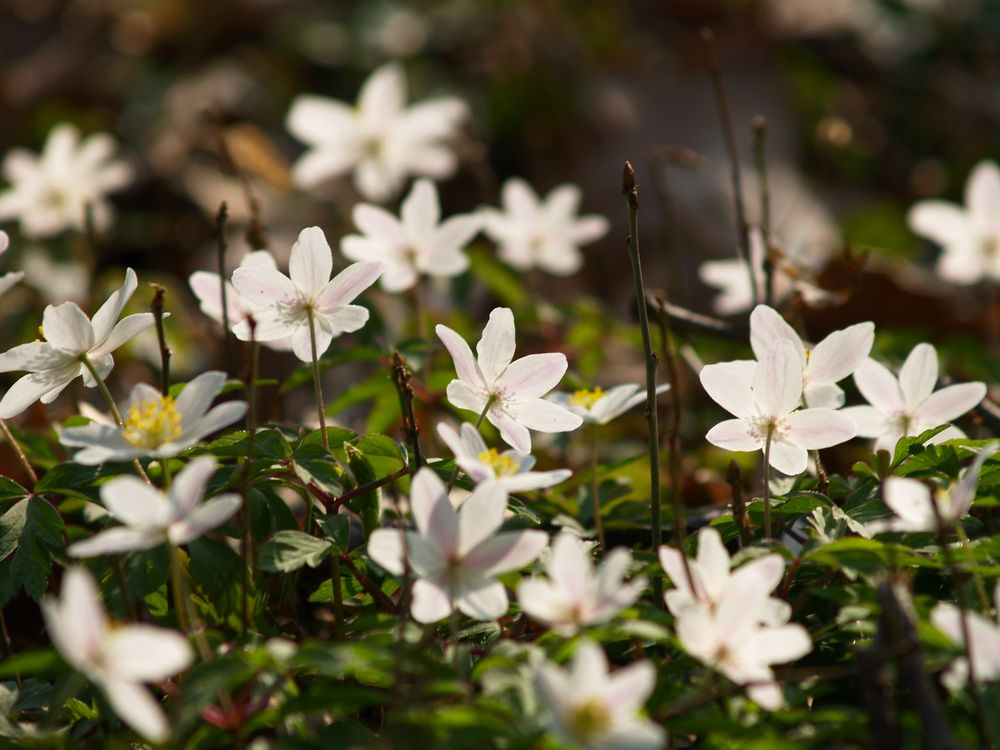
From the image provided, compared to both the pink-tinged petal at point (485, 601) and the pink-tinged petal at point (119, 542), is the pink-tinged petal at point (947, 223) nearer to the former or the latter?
the pink-tinged petal at point (485, 601)

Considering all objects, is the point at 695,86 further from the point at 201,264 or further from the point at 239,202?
the point at 201,264

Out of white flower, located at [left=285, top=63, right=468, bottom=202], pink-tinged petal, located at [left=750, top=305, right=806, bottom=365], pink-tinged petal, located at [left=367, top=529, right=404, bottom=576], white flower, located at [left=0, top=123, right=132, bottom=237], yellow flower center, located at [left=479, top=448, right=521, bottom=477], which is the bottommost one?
white flower, located at [left=0, top=123, right=132, bottom=237]

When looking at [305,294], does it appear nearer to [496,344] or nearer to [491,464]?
[496,344]

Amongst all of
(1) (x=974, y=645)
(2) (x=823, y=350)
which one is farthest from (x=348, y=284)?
(1) (x=974, y=645)

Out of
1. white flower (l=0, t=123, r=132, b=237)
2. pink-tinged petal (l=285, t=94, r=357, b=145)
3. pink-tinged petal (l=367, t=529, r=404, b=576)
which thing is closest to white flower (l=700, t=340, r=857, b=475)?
pink-tinged petal (l=367, t=529, r=404, b=576)

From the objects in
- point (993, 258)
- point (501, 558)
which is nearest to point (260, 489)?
point (501, 558)

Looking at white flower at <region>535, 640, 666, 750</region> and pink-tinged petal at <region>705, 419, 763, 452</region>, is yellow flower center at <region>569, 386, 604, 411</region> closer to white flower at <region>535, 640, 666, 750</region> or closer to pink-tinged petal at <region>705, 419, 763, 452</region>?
pink-tinged petal at <region>705, 419, 763, 452</region>
